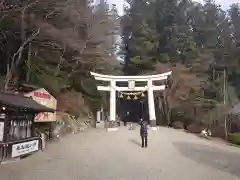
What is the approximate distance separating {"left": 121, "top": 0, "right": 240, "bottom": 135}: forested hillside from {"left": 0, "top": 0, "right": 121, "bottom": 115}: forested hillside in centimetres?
1013

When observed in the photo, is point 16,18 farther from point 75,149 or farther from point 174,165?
point 174,165

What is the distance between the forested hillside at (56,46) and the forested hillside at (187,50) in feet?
33.2

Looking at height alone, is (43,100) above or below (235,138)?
above

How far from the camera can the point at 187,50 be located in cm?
4544

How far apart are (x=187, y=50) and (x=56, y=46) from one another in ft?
86.9

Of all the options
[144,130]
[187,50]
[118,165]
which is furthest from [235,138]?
[187,50]

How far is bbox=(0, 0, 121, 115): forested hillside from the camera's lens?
2025cm

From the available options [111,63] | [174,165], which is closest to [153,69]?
[111,63]

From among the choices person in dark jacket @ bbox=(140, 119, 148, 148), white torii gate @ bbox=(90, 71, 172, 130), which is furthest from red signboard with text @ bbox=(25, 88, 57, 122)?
white torii gate @ bbox=(90, 71, 172, 130)

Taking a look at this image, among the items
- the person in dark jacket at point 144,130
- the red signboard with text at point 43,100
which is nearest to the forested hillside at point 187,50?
the person in dark jacket at point 144,130

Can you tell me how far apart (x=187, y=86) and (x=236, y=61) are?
35.1ft

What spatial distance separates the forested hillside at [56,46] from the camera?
2025cm

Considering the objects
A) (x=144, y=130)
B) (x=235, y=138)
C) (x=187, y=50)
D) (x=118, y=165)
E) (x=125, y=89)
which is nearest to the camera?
(x=118, y=165)

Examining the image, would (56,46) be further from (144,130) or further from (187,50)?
(187,50)
